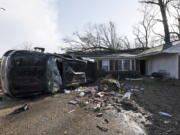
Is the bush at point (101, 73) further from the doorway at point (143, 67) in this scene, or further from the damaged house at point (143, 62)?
the doorway at point (143, 67)

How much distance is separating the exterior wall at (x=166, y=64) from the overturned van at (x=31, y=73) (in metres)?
9.16

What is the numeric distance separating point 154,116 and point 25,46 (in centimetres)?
3634

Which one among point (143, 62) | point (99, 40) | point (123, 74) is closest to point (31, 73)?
point (123, 74)

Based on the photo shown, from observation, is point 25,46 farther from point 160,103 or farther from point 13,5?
point 160,103

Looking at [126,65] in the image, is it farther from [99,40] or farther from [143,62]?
[99,40]

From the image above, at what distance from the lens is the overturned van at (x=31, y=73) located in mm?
5395

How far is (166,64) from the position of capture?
11.9 m

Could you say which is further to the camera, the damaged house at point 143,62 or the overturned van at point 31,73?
the damaged house at point 143,62

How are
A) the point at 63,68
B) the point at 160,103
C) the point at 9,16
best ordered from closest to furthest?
the point at 160,103, the point at 63,68, the point at 9,16

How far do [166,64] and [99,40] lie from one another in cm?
1657

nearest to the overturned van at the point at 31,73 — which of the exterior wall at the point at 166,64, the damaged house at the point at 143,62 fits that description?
the damaged house at the point at 143,62

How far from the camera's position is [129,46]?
96.3 ft

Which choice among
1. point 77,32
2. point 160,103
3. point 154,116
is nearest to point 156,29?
point 77,32

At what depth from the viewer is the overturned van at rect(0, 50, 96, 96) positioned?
5.39 meters
